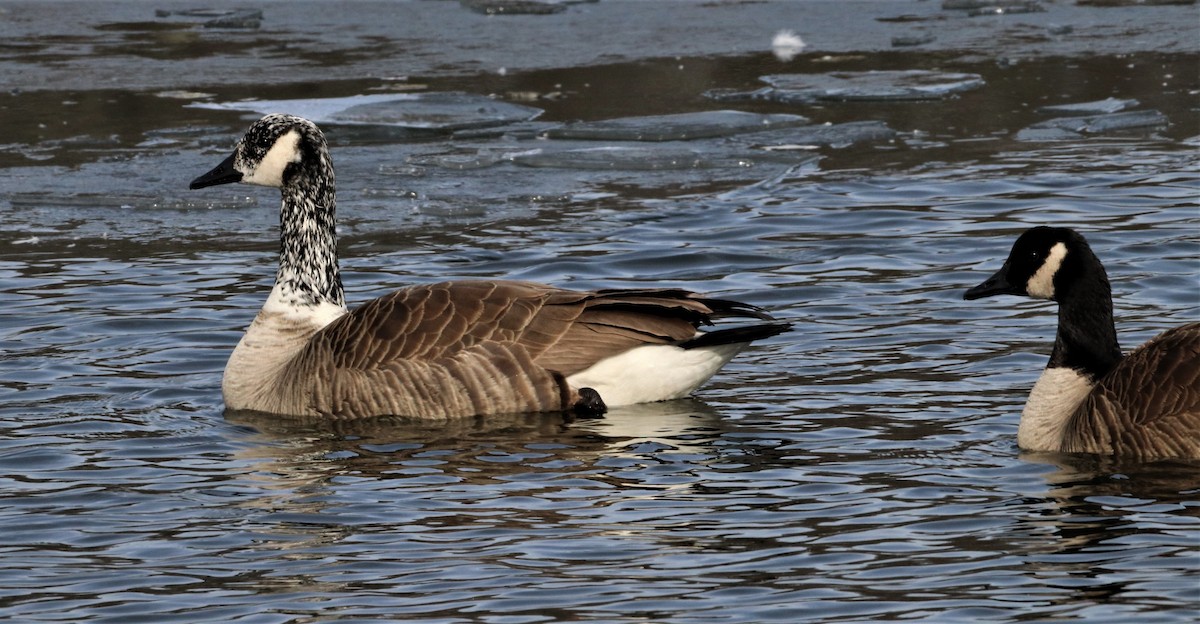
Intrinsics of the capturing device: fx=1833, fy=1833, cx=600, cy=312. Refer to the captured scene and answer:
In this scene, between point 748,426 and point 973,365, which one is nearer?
point 748,426

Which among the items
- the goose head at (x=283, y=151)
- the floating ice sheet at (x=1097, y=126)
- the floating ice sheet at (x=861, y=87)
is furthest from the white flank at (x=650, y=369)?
the floating ice sheet at (x=861, y=87)

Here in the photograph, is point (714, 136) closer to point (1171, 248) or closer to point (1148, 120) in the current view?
point (1148, 120)

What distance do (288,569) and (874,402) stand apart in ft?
10.3

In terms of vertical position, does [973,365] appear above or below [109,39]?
below

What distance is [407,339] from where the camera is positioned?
8258 mm

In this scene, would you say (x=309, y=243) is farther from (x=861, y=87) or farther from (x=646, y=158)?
(x=861, y=87)

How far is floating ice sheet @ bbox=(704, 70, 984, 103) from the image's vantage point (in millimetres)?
15688

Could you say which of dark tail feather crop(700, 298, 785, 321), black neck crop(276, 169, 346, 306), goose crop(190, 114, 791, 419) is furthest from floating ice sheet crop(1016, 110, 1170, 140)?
black neck crop(276, 169, 346, 306)

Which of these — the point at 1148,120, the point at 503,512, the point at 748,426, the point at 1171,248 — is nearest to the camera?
the point at 503,512

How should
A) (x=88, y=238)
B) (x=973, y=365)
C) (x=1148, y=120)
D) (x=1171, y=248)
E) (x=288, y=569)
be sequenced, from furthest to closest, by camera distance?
(x=1148, y=120)
(x=88, y=238)
(x=1171, y=248)
(x=973, y=365)
(x=288, y=569)

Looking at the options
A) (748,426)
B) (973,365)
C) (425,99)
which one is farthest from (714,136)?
(748,426)

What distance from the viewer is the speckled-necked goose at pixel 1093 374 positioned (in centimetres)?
697

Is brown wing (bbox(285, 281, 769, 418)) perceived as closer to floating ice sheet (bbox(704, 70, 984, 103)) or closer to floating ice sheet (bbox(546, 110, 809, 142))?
floating ice sheet (bbox(546, 110, 809, 142))

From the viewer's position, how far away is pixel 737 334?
313 inches
